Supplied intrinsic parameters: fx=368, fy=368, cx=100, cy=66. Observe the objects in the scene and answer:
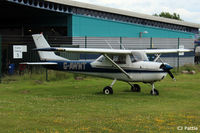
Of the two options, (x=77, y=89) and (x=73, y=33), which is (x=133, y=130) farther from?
(x=73, y=33)

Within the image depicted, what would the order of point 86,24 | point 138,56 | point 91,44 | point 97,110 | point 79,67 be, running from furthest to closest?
point 86,24 → point 91,44 → point 79,67 → point 138,56 → point 97,110

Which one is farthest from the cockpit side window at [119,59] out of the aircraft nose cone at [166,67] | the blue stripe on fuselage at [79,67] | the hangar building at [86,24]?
the hangar building at [86,24]

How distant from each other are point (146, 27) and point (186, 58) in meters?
7.99

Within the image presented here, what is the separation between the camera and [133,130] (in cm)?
821

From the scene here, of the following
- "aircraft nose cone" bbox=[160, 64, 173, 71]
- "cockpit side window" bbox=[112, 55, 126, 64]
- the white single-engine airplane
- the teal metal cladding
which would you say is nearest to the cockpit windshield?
the white single-engine airplane

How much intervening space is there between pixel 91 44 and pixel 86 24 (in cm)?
793

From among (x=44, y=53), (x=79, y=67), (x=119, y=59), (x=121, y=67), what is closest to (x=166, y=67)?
(x=121, y=67)

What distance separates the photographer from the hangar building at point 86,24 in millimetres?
27984

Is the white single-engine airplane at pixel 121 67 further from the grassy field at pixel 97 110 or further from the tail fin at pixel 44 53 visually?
the grassy field at pixel 97 110

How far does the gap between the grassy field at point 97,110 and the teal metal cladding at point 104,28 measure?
14356mm

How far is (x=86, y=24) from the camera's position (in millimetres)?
32062

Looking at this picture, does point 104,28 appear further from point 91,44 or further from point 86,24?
point 91,44

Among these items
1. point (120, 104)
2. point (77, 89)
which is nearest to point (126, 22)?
point (77, 89)

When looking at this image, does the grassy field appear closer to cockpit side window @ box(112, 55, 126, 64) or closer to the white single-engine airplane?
the white single-engine airplane
